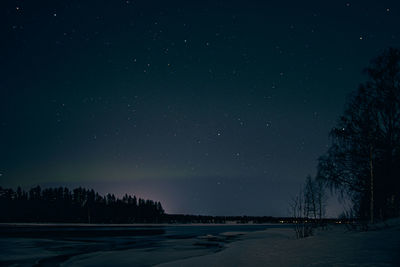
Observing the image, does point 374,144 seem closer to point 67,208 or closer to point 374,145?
point 374,145

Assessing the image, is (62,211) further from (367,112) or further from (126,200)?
(367,112)

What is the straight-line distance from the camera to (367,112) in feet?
65.1

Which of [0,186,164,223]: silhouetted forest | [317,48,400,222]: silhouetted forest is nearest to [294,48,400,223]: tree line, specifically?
[317,48,400,222]: silhouetted forest

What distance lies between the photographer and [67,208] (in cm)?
17350

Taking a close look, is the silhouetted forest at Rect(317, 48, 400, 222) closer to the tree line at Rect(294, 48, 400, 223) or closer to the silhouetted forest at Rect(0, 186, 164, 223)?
the tree line at Rect(294, 48, 400, 223)

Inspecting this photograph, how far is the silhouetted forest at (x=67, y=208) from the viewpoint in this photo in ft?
547

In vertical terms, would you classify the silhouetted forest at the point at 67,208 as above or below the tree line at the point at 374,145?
below

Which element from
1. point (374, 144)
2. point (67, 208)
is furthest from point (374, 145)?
point (67, 208)

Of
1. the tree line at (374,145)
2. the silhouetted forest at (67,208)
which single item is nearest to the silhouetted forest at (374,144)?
the tree line at (374,145)

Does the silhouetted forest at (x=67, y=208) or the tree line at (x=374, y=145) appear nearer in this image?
the tree line at (x=374, y=145)

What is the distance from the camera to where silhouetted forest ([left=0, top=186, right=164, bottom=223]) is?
547 feet

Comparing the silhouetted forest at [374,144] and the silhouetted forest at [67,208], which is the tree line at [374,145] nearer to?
the silhouetted forest at [374,144]

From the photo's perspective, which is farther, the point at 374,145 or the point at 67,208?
the point at 67,208

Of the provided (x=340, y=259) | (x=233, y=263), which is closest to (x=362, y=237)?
(x=340, y=259)
